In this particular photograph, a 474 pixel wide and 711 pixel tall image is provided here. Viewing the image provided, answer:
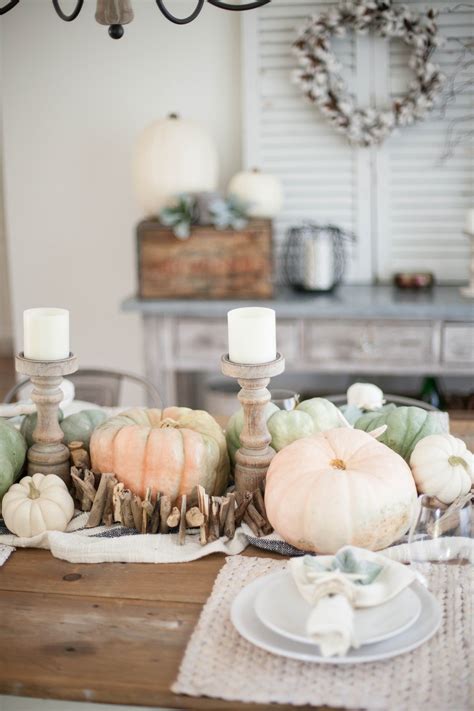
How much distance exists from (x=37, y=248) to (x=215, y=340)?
99 centimetres

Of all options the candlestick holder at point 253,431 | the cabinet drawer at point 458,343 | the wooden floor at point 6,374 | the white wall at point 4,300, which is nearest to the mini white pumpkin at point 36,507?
the candlestick holder at point 253,431

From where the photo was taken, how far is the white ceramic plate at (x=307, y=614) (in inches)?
40.5

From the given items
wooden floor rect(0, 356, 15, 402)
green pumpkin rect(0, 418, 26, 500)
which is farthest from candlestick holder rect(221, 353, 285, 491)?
wooden floor rect(0, 356, 15, 402)

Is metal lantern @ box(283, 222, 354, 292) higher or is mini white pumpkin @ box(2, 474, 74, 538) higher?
metal lantern @ box(283, 222, 354, 292)

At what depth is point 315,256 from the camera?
299 cm

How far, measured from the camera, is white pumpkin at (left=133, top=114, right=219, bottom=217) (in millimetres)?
2965

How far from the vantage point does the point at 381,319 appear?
2838mm

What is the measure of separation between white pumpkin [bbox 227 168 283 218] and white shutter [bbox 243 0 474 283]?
0.19 meters

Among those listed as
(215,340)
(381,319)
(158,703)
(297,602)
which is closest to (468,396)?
(381,319)

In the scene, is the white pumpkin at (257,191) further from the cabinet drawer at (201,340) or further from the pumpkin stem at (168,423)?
the pumpkin stem at (168,423)

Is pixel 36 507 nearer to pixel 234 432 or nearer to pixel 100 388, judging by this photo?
pixel 234 432

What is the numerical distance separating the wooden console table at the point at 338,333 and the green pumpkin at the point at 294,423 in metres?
1.33

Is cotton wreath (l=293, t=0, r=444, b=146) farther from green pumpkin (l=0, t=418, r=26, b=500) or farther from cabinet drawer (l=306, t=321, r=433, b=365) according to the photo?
green pumpkin (l=0, t=418, r=26, b=500)

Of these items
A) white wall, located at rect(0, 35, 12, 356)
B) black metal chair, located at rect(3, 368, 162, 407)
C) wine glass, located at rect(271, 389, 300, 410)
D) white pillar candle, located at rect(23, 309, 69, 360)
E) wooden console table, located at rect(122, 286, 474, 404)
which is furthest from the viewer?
white wall, located at rect(0, 35, 12, 356)
